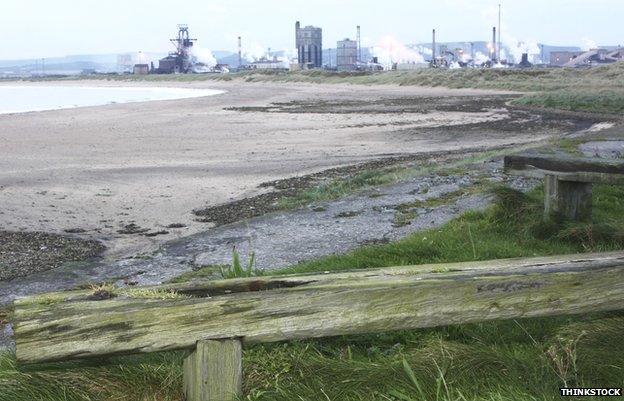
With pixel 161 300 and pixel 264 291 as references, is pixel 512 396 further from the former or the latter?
pixel 161 300

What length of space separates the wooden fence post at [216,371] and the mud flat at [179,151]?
6393mm

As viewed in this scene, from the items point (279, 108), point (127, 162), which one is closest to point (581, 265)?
point (127, 162)

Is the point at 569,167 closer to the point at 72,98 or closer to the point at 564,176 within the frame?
the point at 564,176

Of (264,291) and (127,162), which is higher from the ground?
(264,291)

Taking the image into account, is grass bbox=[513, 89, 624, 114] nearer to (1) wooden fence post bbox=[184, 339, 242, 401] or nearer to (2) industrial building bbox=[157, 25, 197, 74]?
(1) wooden fence post bbox=[184, 339, 242, 401]

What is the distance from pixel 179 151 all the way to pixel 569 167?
16.5 m

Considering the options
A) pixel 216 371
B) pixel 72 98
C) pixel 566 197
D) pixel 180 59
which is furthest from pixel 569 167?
pixel 180 59

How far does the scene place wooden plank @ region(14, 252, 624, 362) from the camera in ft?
9.07

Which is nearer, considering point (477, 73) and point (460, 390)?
point (460, 390)

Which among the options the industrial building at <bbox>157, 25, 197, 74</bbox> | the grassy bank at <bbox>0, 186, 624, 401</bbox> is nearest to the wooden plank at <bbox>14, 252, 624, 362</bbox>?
the grassy bank at <bbox>0, 186, 624, 401</bbox>

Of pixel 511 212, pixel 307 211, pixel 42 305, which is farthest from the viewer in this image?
pixel 307 211

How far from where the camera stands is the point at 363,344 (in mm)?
3930

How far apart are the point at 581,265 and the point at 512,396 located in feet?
2.24

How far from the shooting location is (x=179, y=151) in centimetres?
2134
